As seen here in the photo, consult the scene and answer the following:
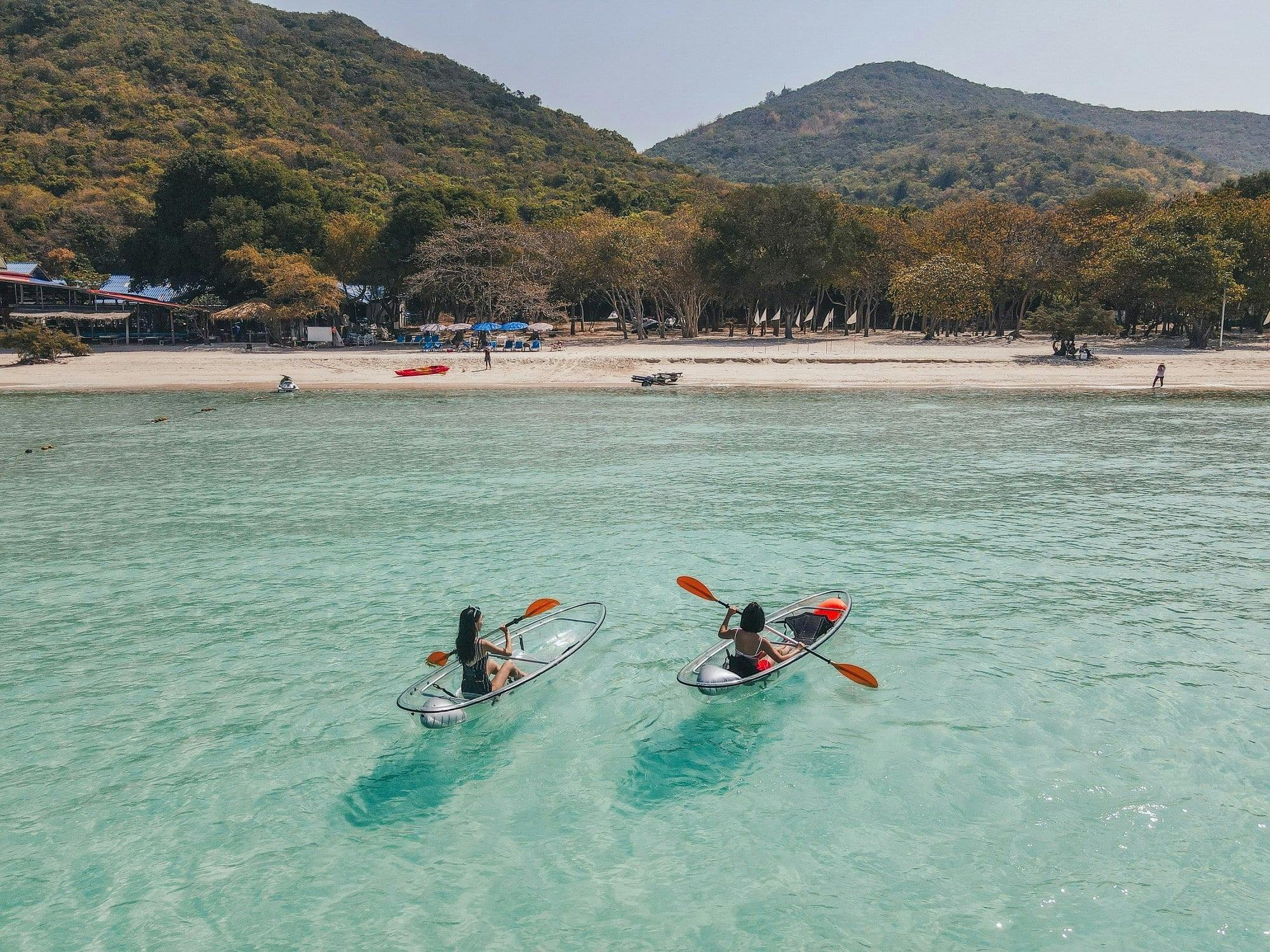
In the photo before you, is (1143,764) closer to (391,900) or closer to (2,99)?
(391,900)

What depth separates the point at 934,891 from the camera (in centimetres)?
718

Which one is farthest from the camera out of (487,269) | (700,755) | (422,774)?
(487,269)

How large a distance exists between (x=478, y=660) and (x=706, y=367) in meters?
42.9

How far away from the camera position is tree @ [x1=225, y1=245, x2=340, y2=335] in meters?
58.9

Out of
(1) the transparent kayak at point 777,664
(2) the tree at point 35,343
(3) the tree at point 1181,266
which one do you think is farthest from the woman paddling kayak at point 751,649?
(2) the tree at point 35,343

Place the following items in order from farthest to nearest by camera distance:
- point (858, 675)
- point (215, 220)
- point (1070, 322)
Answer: point (215, 220) < point (1070, 322) < point (858, 675)

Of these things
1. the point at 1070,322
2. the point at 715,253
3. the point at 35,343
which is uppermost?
the point at 715,253

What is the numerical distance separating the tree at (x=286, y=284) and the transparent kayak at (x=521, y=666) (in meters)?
53.1

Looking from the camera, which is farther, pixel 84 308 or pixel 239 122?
pixel 239 122

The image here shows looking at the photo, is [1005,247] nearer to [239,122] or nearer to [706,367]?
[706,367]

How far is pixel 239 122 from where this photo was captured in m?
111

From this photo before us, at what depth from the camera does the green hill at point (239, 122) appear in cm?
8956

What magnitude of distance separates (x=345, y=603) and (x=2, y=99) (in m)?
126

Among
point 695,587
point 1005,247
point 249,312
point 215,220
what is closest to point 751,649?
point 695,587
